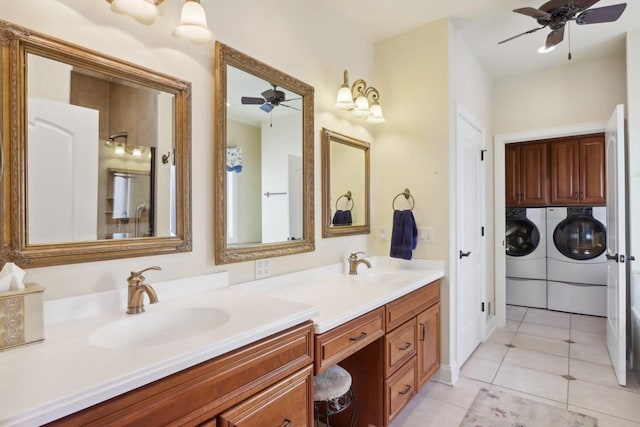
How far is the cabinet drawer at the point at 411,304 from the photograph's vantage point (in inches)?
76.4

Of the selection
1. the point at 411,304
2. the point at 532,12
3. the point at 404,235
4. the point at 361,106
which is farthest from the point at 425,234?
the point at 532,12

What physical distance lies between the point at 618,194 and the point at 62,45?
3.43 meters

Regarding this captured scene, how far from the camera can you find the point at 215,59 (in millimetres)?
1699

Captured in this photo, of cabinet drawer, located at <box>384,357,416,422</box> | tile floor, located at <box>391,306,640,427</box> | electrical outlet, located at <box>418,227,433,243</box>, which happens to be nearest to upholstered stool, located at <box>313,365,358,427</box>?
cabinet drawer, located at <box>384,357,416,422</box>

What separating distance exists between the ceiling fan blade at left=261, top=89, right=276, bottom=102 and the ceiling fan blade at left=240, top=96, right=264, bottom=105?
4cm

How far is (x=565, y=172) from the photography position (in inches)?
171

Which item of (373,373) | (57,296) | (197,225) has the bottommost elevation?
(373,373)

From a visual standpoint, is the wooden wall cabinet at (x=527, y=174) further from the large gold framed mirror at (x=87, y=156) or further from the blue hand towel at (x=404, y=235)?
the large gold framed mirror at (x=87, y=156)

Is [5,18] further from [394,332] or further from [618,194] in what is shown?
[618,194]

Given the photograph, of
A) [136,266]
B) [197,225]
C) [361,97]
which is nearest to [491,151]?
[361,97]

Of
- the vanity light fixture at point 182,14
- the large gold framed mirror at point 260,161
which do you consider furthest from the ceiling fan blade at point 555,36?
the vanity light fixture at point 182,14

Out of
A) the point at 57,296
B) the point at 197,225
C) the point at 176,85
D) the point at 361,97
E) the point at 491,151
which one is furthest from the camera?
the point at 491,151

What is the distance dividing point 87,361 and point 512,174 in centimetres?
501

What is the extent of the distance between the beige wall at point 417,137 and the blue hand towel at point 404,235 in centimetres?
11
